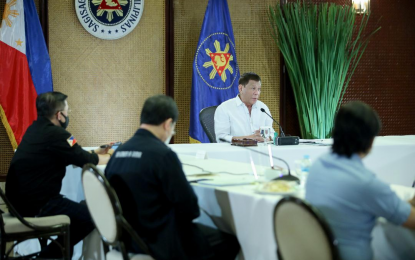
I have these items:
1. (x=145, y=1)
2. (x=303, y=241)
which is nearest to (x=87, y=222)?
(x=303, y=241)

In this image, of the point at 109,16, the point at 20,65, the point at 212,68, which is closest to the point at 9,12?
the point at 20,65

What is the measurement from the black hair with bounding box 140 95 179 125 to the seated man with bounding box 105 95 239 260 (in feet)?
0.27

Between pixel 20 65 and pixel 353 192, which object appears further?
pixel 20 65

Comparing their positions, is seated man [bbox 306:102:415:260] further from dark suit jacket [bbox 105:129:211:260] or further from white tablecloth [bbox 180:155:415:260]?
dark suit jacket [bbox 105:129:211:260]

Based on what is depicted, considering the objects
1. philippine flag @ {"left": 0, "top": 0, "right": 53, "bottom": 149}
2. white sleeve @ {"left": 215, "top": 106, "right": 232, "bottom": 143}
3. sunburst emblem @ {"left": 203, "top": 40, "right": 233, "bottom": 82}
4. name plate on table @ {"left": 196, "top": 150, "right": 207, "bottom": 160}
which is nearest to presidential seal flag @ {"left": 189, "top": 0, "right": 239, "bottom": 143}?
sunburst emblem @ {"left": 203, "top": 40, "right": 233, "bottom": 82}

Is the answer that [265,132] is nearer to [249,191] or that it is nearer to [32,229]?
[249,191]

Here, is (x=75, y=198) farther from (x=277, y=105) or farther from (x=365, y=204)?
(x=277, y=105)

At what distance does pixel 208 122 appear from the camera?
179 inches

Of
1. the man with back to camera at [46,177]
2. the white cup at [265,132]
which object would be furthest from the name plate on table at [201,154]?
the man with back to camera at [46,177]

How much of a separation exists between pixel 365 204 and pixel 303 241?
0.25 metres

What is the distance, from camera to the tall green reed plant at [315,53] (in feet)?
18.1

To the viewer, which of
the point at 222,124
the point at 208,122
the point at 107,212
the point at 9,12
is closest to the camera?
the point at 107,212

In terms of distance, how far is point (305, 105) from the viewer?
5.74 metres

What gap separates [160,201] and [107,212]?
223mm
